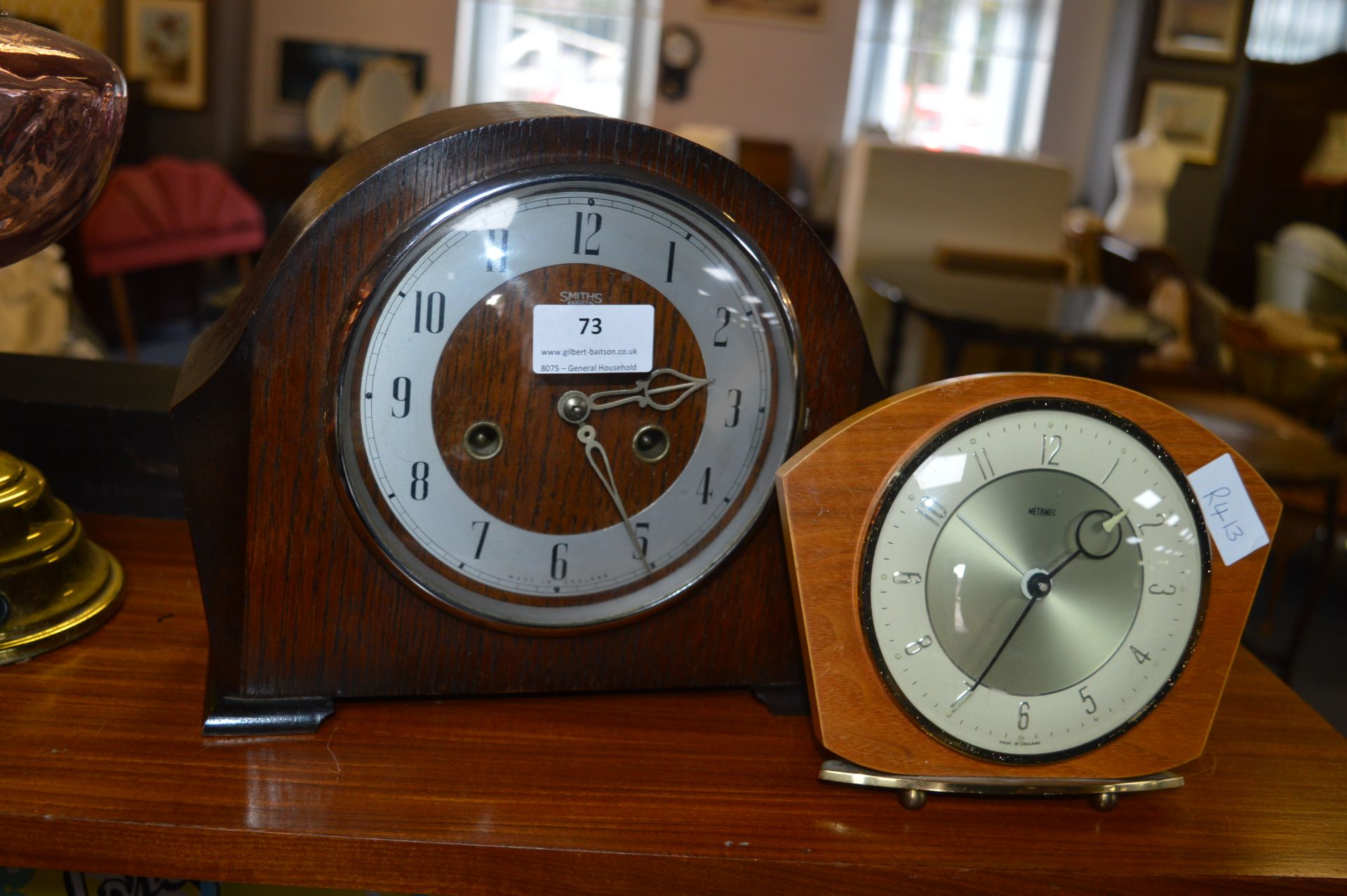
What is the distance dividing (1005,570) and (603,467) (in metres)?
0.23

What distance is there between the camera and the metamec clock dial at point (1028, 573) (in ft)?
2.02

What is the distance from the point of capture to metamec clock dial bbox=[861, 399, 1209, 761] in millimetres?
614

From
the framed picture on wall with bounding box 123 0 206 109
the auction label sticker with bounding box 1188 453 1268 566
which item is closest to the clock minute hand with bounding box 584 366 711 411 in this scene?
the auction label sticker with bounding box 1188 453 1268 566

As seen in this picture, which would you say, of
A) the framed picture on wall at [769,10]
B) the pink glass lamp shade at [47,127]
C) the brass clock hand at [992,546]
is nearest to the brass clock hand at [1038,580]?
the brass clock hand at [992,546]

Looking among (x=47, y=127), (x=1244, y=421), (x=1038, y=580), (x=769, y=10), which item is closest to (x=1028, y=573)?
(x=1038, y=580)

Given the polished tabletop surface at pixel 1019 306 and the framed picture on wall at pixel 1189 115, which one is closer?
the polished tabletop surface at pixel 1019 306

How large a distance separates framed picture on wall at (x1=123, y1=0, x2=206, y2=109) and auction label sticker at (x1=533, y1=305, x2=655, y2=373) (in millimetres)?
5959

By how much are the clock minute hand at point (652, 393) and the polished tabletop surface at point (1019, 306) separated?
2.46 m

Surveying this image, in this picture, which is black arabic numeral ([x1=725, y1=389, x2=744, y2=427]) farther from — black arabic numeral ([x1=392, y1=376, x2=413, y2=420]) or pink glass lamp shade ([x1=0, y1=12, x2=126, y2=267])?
pink glass lamp shade ([x1=0, y1=12, x2=126, y2=267])

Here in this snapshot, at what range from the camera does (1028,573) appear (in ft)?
2.03

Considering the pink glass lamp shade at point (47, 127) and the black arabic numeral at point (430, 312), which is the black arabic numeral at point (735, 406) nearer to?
the black arabic numeral at point (430, 312)

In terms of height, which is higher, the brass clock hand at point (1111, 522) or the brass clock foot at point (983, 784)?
the brass clock hand at point (1111, 522)

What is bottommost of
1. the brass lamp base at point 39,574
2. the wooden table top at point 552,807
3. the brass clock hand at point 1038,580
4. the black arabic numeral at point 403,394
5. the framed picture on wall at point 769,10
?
the wooden table top at point 552,807

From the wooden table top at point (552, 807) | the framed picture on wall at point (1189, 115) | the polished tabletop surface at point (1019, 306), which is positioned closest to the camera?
the wooden table top at point (552, 807)
